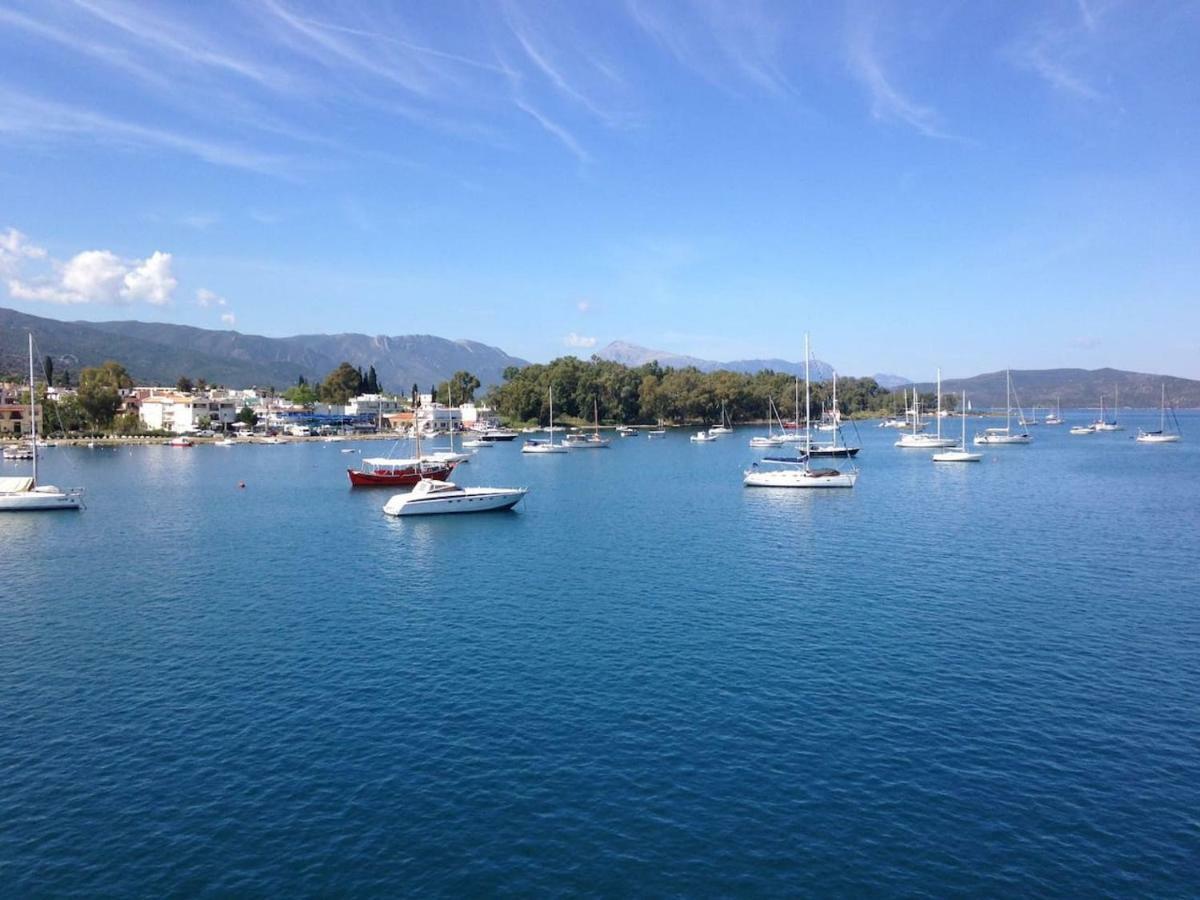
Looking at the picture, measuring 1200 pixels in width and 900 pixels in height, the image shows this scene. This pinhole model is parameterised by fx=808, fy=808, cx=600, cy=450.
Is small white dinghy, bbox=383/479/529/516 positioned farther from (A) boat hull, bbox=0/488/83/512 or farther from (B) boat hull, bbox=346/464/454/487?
(A) boat hull, bbox=0/488/83/512

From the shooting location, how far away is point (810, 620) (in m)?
37.2

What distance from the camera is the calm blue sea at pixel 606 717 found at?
740 inches

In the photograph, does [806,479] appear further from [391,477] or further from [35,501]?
[35,501]

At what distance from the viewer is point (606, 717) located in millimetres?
26359

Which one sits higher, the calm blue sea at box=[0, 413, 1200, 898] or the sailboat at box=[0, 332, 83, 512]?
the sailboat at box=[0, 332, 83, 512]

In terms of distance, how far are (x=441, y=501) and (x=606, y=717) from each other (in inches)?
1846

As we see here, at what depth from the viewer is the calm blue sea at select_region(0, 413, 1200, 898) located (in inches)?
740

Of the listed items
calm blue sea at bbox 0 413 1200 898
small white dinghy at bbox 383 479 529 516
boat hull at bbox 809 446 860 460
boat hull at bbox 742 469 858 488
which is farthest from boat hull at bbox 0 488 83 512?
boat hull at bbox 809 446 860 460

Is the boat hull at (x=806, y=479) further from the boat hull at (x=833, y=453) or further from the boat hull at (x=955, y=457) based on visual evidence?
the boat hull at (x=833, y=453)

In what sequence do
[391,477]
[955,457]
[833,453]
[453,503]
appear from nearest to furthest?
[453,503] → [391,477] → [955,457] → [833,453]

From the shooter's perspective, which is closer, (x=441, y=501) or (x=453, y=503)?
(x=441, y=501)

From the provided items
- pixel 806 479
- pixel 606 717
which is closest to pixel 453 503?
pixel 806 479

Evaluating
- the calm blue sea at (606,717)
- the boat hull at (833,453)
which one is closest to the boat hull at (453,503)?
the calm blue sea at (606,717)

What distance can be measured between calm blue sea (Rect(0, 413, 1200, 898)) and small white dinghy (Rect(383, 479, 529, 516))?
12.4 meters
